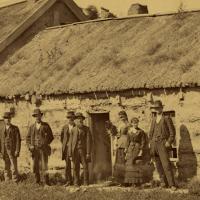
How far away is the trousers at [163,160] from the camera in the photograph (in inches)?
493

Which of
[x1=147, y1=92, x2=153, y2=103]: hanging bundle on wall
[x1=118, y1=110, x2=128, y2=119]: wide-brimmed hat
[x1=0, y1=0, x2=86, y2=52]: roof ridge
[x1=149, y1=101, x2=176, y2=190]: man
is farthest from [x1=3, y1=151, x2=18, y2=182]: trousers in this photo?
[x1=0, y1=0, x2=86, y2=52]: roof ridge

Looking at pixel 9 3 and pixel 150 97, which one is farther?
pixel 9 3

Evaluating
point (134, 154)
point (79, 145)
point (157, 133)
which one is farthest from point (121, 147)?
point (157, 133)

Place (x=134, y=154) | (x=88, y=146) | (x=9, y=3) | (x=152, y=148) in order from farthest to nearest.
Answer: (x=9, y=3) → (x=88, y=146) → (x=134, y=154) → (x=152, y=148)

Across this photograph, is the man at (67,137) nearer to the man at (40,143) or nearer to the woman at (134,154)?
the man at (40,143)

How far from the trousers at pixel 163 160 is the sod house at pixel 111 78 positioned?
1.16 m

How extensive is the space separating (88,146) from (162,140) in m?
2.05

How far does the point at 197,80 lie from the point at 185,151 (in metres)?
1.83

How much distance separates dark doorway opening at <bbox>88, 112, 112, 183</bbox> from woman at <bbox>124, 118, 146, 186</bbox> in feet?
8.70

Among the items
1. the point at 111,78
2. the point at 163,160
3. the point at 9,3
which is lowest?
the point at 163,160

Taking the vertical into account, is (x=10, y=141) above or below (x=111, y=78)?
below

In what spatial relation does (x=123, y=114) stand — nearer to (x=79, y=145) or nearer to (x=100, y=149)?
(x=79, y=145)

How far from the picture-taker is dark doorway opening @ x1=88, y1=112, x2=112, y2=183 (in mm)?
15538

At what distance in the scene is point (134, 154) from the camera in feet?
42.1
